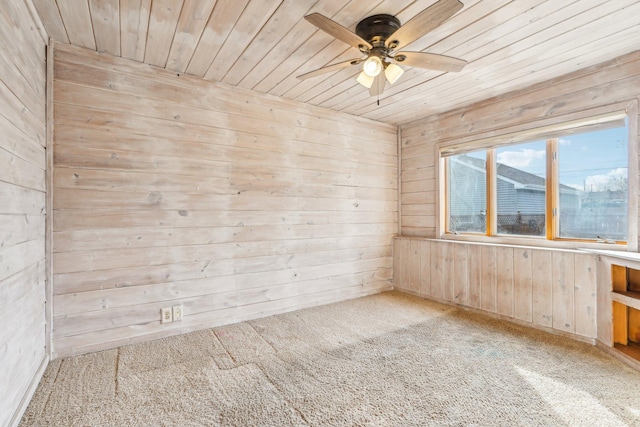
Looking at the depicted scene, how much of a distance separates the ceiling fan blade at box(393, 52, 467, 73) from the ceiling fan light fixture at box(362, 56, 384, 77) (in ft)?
0.46

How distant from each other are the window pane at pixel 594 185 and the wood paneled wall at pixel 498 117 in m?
0.21

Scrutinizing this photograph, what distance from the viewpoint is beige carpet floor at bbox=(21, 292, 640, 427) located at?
5.28 feet

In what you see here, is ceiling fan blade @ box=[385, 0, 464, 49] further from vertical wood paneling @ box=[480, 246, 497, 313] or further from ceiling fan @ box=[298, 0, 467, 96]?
vertical wood paneling @ box=[480, 246, 497, 313]

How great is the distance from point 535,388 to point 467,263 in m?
1.54

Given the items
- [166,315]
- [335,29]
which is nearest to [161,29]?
[335,29]

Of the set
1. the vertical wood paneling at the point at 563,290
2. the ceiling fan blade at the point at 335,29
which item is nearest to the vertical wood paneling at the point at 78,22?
the ceiling fan blade at the point at 335,29

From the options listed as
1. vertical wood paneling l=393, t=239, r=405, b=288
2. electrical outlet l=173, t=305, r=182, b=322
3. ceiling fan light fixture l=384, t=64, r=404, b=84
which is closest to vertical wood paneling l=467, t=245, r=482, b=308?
vertical wood paneling l=393, t=239, r=405, b=288

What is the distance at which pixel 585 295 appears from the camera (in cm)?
246

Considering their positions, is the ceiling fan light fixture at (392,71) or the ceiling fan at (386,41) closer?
the ceiling fan at (386,41)

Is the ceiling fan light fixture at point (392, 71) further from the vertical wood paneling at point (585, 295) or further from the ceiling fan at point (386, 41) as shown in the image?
the vertical wood paneling at point (585, 295)

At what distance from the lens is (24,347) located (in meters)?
1.69

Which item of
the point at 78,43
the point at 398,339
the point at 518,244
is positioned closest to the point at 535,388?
the point at 398,339

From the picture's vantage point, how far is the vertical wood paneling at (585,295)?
95.2 inches

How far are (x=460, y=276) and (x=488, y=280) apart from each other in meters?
0.30
